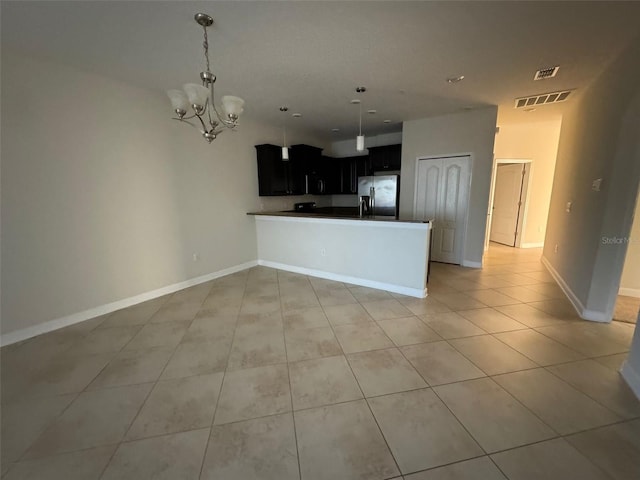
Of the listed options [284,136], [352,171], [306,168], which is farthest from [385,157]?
[284,136]

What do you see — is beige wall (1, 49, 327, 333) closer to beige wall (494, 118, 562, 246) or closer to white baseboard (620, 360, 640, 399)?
white baseboard (620, 360, 640, 399)

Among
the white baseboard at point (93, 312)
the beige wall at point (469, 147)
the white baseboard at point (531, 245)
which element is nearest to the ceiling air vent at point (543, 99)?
the beige wall at point (469, 147)

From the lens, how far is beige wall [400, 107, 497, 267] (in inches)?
168

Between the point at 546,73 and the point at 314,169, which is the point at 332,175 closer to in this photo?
the point at 314,169

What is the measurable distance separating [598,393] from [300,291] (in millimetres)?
2925

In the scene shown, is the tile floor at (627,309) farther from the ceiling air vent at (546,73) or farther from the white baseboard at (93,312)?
the white baseboard at (93,312)

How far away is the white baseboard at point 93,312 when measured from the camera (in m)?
2.51

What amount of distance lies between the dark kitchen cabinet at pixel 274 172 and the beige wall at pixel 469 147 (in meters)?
2.29

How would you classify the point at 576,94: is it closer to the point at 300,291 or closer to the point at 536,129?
the point at 536,129

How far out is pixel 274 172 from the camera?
4.94 metres

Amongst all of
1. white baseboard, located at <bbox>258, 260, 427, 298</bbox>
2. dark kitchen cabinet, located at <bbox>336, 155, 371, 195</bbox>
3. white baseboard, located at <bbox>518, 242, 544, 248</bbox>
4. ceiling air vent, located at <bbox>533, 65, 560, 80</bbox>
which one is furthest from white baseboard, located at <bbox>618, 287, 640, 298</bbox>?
dark kitchen cabinet, located at <bbox>336, 155, 371, 195</bbox>

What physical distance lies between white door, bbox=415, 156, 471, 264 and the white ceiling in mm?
1380

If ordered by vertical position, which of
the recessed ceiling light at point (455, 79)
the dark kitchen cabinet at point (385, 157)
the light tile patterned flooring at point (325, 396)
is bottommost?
the light tile patterned flooring at point (325, 396)

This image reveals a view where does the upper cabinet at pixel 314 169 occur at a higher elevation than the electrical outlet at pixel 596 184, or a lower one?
higher
